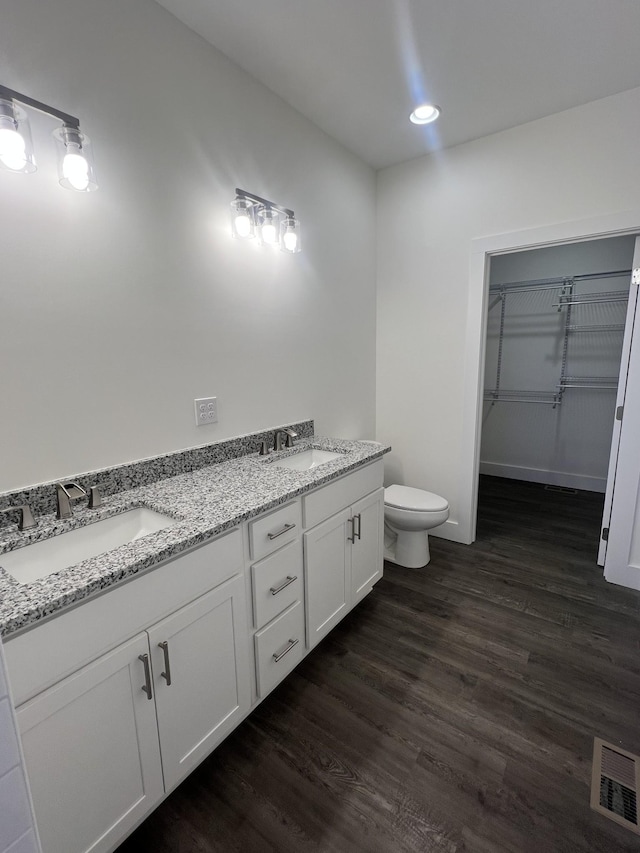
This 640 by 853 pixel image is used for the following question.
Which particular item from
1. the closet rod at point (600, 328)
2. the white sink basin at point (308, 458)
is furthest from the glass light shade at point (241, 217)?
the closet rod at point (600, 328)

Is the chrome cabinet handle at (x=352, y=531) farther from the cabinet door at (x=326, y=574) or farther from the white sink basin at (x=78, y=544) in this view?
the white sink basin at (x=78, y=544)

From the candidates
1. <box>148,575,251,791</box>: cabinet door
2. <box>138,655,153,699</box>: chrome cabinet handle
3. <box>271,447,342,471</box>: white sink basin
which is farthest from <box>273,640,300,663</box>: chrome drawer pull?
<box>271,447,342,471</box>: white sink basin

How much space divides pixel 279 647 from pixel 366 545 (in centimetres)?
71

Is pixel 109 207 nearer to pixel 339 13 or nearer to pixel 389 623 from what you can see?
pixel 339 13

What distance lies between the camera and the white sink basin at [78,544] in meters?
1.14

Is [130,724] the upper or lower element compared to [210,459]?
lower

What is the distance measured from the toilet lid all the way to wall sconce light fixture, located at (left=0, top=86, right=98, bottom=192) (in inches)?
82.7

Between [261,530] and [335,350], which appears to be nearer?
[261,530]

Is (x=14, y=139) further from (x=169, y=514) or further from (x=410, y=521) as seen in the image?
(x=410, y=521)

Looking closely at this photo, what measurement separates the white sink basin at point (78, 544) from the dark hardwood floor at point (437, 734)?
83 cm

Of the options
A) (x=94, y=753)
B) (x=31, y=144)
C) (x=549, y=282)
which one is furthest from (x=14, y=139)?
(x=549, y=282)

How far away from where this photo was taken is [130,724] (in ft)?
3.48

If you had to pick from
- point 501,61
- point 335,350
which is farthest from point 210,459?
point 501,61

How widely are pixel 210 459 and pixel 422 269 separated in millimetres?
1948
